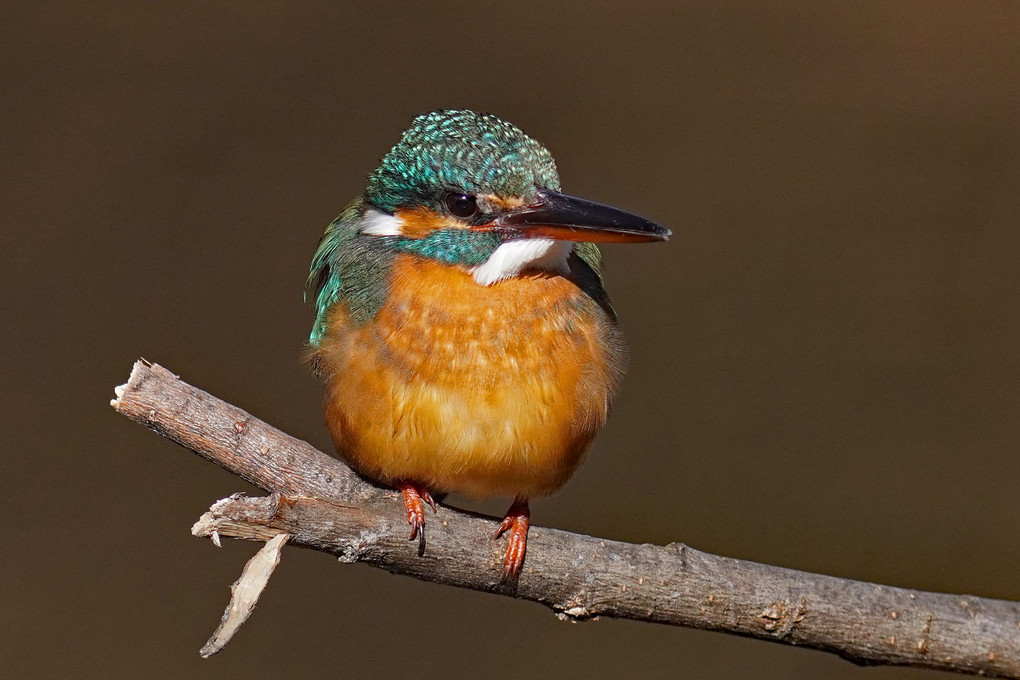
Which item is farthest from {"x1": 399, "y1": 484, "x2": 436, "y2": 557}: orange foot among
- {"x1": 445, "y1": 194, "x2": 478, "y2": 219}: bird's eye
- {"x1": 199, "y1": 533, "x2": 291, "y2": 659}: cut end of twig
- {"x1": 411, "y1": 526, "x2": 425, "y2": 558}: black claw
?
{"x1": 445, "y1": 194, "x2": 478, "y2": 219}: bird's eye

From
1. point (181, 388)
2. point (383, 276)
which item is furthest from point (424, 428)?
point (181, 388)

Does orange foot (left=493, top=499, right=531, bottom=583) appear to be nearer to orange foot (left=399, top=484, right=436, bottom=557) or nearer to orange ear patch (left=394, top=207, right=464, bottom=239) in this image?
orange foot (left=399, top=484, right=436, bottom=557)

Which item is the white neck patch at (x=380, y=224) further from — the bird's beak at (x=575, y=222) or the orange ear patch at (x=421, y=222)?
the bird's beak at (x=575, y=222)

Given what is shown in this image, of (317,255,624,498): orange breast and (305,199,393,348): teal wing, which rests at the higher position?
(305,199,393,348): teal wing

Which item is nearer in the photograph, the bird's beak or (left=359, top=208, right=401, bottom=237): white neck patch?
the bird's beak

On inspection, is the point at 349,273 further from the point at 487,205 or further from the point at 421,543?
the point at 421,543

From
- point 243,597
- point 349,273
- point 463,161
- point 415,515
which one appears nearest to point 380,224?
point 349,273
